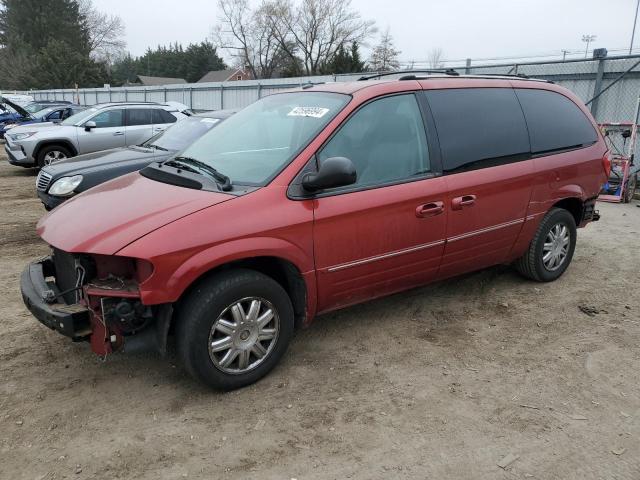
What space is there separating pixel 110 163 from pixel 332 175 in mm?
4678

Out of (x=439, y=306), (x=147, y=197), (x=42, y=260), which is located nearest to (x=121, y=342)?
(x=147, y=197)

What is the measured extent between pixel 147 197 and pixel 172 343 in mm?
1221

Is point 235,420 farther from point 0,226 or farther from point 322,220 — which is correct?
point 0,226

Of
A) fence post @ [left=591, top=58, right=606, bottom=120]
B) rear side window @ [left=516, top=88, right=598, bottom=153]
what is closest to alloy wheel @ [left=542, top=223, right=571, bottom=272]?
rear side window @ [left=516, top=88, right=598, bottom=153]

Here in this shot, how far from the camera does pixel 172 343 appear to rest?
389cm

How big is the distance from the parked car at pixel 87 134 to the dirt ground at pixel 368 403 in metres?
7.88

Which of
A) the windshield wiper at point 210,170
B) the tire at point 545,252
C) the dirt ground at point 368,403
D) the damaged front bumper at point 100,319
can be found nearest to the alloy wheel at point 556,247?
the tire at point 545,252

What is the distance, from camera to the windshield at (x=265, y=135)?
3410 mm

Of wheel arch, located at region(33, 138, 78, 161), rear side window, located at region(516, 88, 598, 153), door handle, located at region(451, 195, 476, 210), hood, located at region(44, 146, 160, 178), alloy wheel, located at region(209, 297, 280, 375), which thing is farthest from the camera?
wheel arch, located at region(33, 138, 78, 161)

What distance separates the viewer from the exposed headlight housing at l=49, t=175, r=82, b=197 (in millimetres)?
6391

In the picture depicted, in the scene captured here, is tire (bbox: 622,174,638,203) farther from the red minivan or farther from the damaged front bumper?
the damaged front bumper

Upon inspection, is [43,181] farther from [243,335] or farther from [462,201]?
[462,201]

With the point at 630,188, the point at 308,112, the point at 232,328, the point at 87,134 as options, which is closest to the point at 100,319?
the point at 232,328

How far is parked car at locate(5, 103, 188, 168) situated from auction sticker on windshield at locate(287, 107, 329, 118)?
8.51 m
